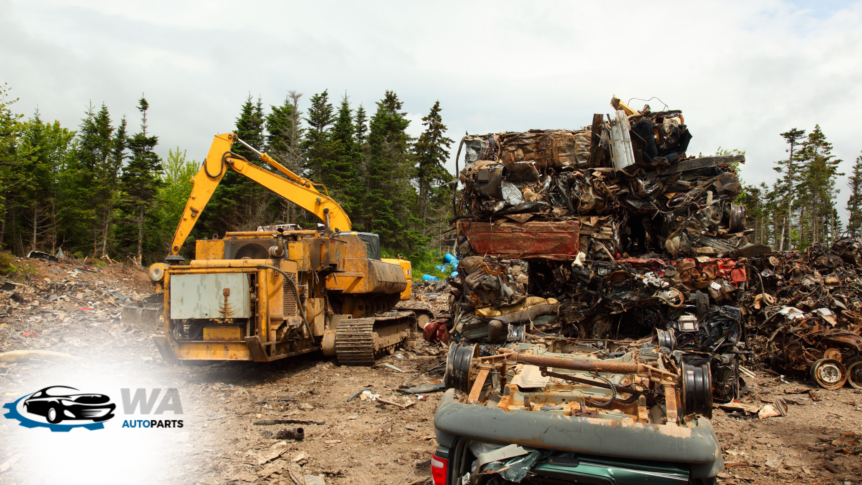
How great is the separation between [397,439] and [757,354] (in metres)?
8.10

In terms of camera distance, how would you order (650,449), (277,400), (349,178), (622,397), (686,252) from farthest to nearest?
1. (349,178)
2. (686,252)
3. (277,400)
4. (622,397)
5. (650,449)

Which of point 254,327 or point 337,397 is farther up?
point 254,327

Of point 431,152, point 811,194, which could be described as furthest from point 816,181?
point 431,152

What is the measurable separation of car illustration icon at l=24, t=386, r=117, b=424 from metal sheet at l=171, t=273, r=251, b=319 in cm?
178

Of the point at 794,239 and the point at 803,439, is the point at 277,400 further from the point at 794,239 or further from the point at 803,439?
the point at 794,239

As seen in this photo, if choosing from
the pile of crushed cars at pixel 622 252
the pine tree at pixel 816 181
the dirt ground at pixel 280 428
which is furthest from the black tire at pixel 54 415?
the pine tree at pixel 816 181

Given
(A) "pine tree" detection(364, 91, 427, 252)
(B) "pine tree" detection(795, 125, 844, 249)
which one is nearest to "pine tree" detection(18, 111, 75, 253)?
(A) "pine tree" detection(364, 91, 427, 252)

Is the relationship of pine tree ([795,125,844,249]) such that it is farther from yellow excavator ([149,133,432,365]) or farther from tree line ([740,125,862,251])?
yellow excavator ([149,133,432,365])

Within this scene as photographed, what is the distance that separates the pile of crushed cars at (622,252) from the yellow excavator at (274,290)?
1.93 m

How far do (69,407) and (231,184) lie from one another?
1111 inches

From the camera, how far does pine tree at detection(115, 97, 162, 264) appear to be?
108 feet

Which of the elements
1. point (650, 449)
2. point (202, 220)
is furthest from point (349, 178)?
point (650, 449)

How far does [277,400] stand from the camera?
727 centimetres

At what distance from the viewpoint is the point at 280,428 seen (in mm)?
5938
